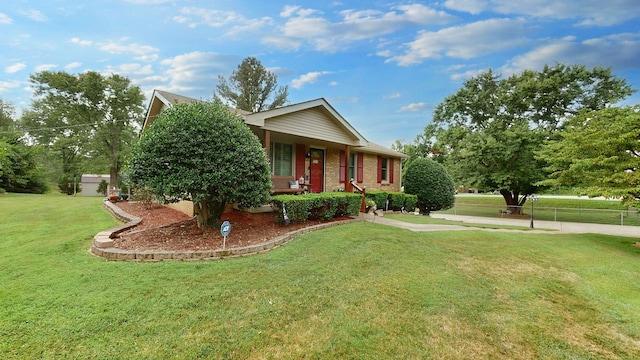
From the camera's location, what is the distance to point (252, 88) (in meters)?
30.3

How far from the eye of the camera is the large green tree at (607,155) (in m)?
7.79

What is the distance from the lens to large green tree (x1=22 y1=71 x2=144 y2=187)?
80.3 ft

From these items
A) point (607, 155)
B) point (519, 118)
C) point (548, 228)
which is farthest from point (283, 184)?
point (519, 118)

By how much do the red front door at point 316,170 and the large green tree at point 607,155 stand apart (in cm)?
884

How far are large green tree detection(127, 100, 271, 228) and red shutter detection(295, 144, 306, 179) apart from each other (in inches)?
228

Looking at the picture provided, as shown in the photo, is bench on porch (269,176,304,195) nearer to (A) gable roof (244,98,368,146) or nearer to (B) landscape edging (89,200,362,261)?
(A) gable roof (244,98,368,146)

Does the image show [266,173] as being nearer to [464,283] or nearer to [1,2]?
[464,283]

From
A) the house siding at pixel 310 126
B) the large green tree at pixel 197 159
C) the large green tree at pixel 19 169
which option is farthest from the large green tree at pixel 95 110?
the large green tree at pixel 197 159

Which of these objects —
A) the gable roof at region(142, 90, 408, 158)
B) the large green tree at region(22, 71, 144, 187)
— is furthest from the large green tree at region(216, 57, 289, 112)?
the gable roof at region(142, 90, 408, 158)

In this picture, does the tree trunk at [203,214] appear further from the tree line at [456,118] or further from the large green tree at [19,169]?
the large green tree at [19,169]

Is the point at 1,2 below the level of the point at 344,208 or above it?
above

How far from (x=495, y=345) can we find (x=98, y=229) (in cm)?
838

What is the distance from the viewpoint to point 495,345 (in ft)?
10.2

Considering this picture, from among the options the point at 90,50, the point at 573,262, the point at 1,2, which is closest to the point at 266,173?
the point at 573,262
